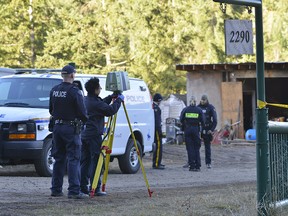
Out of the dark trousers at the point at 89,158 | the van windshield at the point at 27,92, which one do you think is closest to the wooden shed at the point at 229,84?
the van windshield at the point at 27,92

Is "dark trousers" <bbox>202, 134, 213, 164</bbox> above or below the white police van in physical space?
below

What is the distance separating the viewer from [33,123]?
672 inches

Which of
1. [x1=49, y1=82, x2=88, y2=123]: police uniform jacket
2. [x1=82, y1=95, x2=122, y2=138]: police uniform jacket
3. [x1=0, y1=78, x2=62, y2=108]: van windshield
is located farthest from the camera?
[x1=0, y1=78, x2=62, y2=108]: van windshield

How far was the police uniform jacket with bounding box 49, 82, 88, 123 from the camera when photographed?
40.9ft

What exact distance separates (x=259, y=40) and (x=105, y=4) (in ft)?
113

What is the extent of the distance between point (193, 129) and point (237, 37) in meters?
11.9

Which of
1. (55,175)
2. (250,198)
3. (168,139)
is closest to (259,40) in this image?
(250,198)

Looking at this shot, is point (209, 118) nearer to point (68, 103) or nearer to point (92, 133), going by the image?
point (92, 133)

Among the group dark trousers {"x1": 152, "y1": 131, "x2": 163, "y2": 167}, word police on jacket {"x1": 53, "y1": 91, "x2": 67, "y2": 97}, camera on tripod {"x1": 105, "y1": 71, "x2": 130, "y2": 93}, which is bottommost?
dark trousers {"x1": 152, "y1": 131, "x2": 163, "y2": 167}

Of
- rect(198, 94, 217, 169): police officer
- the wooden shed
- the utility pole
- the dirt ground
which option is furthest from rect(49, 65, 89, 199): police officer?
the wooden shed

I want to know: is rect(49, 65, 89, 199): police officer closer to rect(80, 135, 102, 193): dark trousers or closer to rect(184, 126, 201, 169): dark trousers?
rect(80, 135, 102, 193): dark trousers

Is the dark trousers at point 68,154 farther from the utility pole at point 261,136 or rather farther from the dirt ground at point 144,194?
the utility pole at point 261,136

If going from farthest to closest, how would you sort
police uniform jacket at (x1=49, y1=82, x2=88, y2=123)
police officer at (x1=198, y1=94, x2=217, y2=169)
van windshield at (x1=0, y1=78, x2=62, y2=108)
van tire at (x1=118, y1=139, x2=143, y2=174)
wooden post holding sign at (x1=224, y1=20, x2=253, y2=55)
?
police officer at (x1=198, y1=94, x2=217, y2=169)
van tire at (x1=118, y1=139, x2=143, y2=174)
van windshield at (x1=0, y1=78, x2=62, y2=108)
police uniform jacket at (x1=49, y1=82, x2=88, y2=123)
wooden post holding sign at (x1=224, y1=20, x2=253, y2=55)

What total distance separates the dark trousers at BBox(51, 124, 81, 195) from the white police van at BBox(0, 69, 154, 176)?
4325 millimetres
